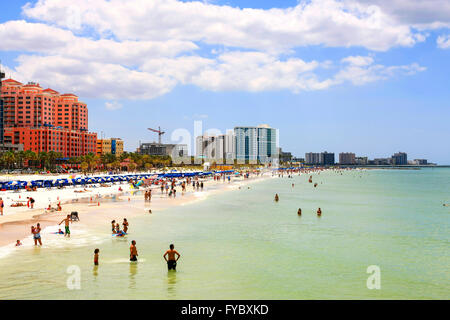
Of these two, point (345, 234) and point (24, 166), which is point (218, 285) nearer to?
point (345, 234)

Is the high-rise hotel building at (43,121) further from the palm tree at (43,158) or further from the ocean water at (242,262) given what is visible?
the ocean water at (242,262)

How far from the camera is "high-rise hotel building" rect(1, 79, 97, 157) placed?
164 metres

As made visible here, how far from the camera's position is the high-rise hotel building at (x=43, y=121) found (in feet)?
539

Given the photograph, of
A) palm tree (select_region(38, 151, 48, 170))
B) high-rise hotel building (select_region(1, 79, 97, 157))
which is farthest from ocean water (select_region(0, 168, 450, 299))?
high-rise hotel building (select_region(1, 79, 97, 157))

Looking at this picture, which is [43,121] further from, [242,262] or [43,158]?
[242,262]

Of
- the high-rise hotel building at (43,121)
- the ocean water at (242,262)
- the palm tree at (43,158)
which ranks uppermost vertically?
the high-rise hotel building at (43,121)

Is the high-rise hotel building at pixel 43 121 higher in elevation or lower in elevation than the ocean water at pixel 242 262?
higher

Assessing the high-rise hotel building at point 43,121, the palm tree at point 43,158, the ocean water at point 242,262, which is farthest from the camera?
the high-rise hotel building at point 43,121

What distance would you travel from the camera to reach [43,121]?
180 meters

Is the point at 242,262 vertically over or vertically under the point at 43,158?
under

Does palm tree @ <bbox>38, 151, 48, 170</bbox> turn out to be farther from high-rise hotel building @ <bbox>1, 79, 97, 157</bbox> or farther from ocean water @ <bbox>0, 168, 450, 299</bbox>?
ocean water @ <bbox>0, 168, 450, 299</bbox>

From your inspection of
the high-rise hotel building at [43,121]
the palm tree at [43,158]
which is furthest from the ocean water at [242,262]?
the high-rise hotel building at [43,121]

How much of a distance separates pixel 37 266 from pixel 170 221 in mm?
18380

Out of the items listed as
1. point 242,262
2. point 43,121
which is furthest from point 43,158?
point 242,262
